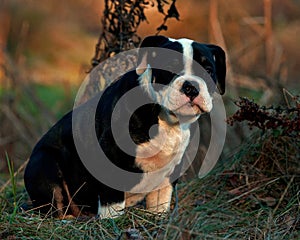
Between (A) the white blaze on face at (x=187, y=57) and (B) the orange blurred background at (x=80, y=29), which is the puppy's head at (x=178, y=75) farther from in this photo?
(B) the orange blurred background at (x=80, y=29)

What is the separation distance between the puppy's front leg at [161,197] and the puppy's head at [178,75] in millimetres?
598

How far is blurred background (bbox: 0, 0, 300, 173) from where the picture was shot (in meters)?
6.52

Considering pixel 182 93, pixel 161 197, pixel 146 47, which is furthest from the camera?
pixel 161 197

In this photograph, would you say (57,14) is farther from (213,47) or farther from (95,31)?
(213,47)

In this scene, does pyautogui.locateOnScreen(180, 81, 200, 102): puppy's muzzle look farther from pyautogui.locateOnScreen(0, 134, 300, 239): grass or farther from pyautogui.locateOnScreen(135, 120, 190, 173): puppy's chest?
pyautogui.locateOnScreen(0, 134, 300, 239): grass

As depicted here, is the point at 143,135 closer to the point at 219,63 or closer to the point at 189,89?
the point at 189,89

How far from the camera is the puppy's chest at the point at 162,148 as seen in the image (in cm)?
376

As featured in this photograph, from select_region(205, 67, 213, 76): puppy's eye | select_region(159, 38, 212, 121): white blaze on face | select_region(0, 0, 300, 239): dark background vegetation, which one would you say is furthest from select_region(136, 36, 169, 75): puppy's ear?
select_region(0, 0, 300, 239): dark background vegetation

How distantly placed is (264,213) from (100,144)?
4.01 feet

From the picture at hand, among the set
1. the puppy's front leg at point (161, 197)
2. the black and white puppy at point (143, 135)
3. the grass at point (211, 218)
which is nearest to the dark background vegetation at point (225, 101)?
the grass at point (211, 218)

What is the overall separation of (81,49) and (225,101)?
8.33 metres

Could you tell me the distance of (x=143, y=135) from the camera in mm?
3736

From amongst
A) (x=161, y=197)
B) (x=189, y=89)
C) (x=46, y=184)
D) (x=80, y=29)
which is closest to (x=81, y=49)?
(x=80, y=29)

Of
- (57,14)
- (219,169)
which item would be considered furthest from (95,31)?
(219,169)
